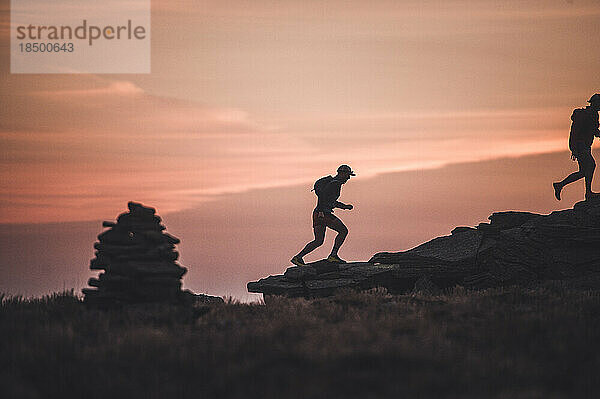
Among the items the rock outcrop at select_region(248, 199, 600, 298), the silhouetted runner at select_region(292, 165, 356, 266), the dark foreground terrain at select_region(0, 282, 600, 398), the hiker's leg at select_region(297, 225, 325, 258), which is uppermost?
the silhouetted runner at select_region(292, 165, 356, 266)

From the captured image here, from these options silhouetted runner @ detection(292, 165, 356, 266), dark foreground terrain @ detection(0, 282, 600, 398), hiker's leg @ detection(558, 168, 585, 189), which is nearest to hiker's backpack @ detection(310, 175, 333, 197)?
silhouetted runner @ detection(292, 165, 356, 266)

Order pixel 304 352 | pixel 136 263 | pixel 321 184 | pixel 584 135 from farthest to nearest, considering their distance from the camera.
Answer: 1. pixel 584 135
2. pixel 321 184
3. pixel 136 263
4. pixel 304 352

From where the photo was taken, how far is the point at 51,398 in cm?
995

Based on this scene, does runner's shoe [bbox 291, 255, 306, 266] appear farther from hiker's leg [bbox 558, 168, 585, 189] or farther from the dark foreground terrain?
hiker's leg [bbox 558, 168, 585, 189]

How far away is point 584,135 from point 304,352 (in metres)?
14.7

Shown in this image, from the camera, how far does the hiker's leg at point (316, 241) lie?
20.7 metres

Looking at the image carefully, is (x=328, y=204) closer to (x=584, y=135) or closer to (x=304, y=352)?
(x=584, y=135)

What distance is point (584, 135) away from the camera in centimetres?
2169

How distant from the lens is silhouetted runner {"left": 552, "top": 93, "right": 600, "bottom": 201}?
21594 mm

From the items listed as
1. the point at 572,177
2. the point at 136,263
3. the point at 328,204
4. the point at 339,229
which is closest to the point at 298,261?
the point at 339,229

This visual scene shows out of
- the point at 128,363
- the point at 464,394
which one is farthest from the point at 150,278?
the point at 464,394

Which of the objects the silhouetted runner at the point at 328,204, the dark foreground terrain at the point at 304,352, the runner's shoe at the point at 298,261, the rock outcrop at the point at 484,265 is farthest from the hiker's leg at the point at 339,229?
the dark foreground terrain at the point at 304,352

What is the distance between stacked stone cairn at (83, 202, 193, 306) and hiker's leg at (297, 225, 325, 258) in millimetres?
5861

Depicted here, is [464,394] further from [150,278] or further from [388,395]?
[150,278]
